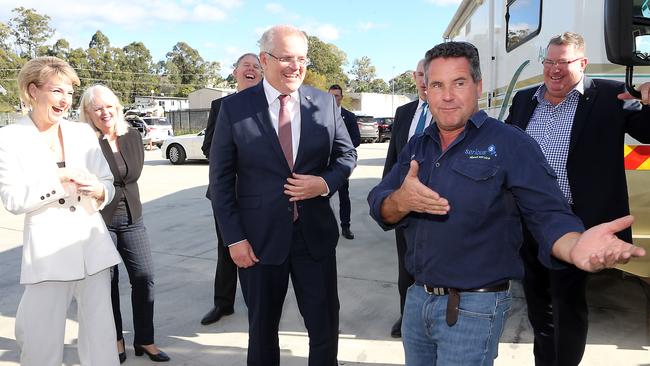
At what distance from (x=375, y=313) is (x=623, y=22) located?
3.33 meters

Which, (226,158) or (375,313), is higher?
(226,158)

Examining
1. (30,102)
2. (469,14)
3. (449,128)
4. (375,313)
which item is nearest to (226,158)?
(30,102)

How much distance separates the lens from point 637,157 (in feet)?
10.9

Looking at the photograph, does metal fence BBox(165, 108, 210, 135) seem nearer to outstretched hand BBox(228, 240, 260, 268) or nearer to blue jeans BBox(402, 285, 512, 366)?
outstretched hand BBox(228, 240, 260, 268)

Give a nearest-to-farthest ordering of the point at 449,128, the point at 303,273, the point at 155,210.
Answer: the point at 449,128, the point at 303,273, the point at 155,210

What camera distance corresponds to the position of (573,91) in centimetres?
284

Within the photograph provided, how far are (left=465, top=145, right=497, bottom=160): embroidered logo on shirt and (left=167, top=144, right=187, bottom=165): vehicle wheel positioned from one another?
1665cm

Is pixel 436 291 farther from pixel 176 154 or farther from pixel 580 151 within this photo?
pixel 176 154

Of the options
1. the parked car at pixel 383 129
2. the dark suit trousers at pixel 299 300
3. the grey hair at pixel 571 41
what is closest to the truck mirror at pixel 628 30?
the grey hair at pixel 571 41

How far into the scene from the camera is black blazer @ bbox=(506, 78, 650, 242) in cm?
273

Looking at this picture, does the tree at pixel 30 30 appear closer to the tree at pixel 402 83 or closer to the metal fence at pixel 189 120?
the metal fence at pixel 189 120

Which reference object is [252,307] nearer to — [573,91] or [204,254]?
[573,91]

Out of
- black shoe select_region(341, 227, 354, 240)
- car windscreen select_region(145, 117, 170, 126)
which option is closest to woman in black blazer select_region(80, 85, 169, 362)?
black shoe select_region(341, 227, 354, 240)

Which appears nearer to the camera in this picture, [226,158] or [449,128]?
[449,128]
